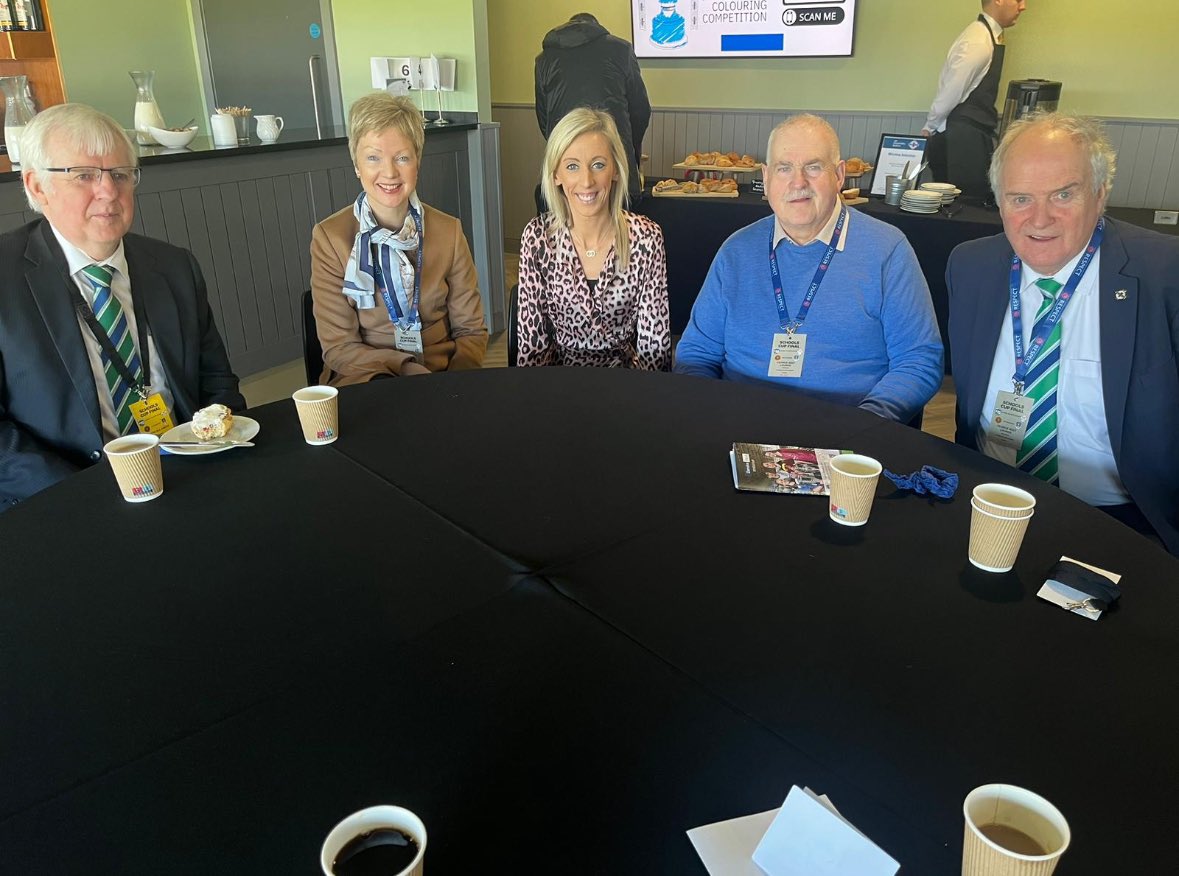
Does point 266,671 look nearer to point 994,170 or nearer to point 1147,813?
point 1147,813

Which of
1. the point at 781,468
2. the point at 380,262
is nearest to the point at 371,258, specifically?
the point at 380,262

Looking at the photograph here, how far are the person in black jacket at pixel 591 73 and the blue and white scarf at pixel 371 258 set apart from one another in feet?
6.70

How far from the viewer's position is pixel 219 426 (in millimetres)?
1608

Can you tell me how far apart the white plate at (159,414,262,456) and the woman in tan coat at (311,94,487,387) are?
722mm

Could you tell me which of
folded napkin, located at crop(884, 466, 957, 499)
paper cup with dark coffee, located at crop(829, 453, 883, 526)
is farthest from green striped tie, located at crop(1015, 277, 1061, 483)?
paper cup with dark coffee, located at crop(829, 453, 883, 526)

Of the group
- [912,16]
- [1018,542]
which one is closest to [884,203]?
[912,16]

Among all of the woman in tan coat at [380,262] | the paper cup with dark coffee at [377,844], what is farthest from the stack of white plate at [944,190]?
the paper cup with dark coffee at [377,844]

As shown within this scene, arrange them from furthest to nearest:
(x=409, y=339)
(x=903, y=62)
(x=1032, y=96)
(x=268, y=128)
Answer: (x=903, y=62) < (x=1032, y=96) < (x=268, y=128) < (x=409, y=339)

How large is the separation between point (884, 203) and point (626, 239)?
8.30ft

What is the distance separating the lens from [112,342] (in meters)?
1.92

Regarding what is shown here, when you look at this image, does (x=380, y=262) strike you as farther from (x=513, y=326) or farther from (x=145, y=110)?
(x=145, y=110)

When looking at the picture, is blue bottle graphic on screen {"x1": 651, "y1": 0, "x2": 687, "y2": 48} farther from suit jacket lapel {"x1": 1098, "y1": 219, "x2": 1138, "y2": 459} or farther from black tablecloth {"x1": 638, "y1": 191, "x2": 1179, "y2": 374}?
suit jacket lapel {"x1": 1098, "y1": 219, "x2": 1138, "y2": 459}

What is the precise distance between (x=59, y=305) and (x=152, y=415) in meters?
0.30

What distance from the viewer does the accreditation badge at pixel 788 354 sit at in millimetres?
Result: 2166
